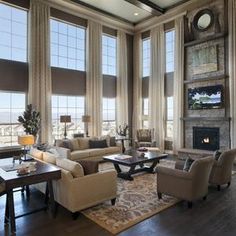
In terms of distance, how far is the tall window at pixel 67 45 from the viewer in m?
8.63

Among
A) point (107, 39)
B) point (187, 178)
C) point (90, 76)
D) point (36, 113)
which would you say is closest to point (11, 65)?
point (36, 113)

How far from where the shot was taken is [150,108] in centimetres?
995

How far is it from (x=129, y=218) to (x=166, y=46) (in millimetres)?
7929

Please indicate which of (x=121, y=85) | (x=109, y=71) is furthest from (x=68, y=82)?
(x=121, y=85)

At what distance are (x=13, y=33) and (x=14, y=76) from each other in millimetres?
1491

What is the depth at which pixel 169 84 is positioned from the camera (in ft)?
31.1

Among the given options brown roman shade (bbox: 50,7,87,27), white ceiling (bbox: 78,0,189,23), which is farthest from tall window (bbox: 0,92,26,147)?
white ceiling (bbox: 78,0,189,23)

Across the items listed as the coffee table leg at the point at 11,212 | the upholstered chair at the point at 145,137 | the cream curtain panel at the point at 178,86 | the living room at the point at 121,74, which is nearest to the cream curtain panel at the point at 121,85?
the living room at the point at 121,74

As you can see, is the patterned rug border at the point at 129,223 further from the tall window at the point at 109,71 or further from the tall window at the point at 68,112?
the tall window at the point at 109,71

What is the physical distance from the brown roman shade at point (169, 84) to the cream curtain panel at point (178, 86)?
0.35 metres

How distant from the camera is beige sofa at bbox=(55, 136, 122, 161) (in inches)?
267

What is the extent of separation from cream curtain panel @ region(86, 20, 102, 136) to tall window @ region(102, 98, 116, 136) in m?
0.54

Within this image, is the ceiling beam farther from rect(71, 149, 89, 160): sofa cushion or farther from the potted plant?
rect(71, 149, 89, 160): sofa cushion

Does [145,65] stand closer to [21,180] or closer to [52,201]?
[52,201]
